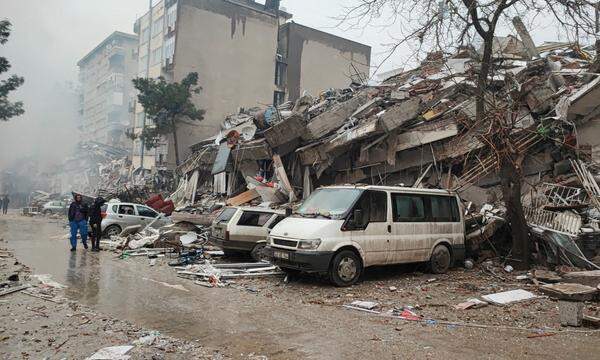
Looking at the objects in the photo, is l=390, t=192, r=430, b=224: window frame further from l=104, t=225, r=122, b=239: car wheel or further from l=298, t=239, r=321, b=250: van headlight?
l=104, t=225, r=122, b=239: car wheel

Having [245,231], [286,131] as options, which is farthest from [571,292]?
[286,131]

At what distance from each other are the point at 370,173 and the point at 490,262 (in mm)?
6468

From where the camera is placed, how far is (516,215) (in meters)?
10.6

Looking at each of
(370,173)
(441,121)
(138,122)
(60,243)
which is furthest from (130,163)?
(441,121)

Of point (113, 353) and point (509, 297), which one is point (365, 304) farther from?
point (113, 353)

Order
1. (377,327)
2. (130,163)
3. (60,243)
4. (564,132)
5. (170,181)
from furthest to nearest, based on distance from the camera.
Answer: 1. (130,163)
2. (170,181)
3. (60,243)
4. (564,132)
5. (377,327)

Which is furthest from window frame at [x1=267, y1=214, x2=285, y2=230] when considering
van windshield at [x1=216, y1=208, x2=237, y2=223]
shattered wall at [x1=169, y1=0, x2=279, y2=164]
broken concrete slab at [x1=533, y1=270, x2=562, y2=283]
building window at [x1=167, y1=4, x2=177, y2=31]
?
building window at [x1=167, y1=4, x2=177, y2=31]

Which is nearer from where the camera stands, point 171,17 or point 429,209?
Answer: point 429,209

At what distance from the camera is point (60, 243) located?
1583 centimetres

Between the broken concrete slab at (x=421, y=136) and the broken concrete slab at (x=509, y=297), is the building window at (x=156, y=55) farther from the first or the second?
the broken concrete slab at (x=509, y=297)

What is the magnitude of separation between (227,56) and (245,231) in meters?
30.9

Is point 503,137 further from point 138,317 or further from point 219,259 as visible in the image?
point 138,317

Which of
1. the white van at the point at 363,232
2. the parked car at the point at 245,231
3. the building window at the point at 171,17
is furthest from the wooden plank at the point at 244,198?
the building window at the point at 171,17

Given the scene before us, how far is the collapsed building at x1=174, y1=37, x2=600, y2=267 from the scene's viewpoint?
11.3m
